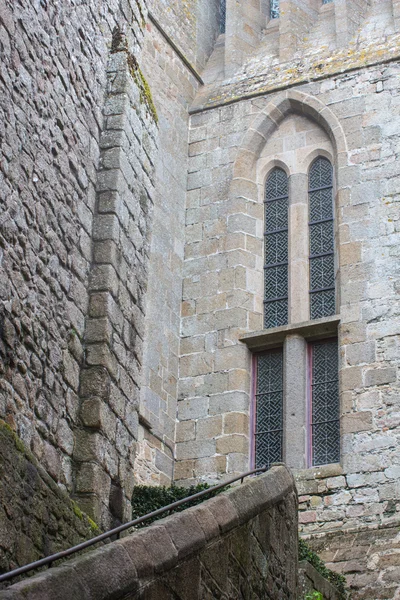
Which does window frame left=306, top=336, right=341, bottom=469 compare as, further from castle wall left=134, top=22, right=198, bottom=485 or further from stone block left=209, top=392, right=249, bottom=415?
castle wall left=134, top=22, right=198, bottom=485

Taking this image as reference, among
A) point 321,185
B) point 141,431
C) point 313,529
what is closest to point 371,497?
point 313,529

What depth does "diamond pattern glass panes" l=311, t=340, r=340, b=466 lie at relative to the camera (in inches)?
549

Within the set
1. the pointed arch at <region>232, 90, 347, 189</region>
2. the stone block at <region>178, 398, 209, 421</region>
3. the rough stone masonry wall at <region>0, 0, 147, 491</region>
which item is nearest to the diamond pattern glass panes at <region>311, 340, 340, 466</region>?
the stone block at <region>178, 398, 209, 421</region>

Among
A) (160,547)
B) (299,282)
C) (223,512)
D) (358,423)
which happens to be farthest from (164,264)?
(160,547)

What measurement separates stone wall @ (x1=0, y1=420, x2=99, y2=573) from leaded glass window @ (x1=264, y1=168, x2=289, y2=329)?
8318mm

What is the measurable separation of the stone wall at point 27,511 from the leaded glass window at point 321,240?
26.9 feet

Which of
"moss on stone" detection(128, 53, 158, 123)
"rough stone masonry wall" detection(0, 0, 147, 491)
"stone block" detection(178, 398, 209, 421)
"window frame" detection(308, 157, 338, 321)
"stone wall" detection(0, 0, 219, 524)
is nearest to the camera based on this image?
"rough stone masonry wall" detection(0, 0, 147, 491)

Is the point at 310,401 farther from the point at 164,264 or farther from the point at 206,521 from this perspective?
the point at 206,521

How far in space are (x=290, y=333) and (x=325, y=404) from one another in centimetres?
107

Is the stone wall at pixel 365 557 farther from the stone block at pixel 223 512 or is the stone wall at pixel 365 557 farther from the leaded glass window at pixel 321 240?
the stone block at pixel 223 512

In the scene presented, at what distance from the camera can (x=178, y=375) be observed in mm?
15023

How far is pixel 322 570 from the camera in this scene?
10.9 meters

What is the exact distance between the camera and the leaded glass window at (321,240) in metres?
15.1

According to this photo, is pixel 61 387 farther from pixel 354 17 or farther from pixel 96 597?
pixel 354 17
